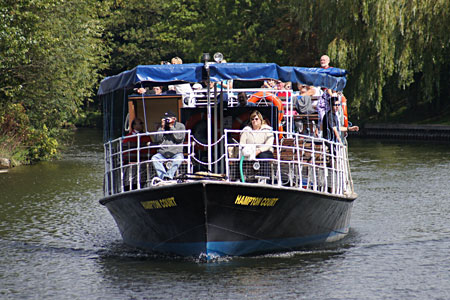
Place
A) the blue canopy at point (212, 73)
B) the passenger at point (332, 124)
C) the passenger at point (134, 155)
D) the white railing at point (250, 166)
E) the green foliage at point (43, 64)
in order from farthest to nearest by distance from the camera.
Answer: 1. the green foliage at point (43, 64)
2. the passenger at point (332, 124)
3. the passenger at point (134, 155)
4. the white railing at point (250, 166)
5. the blue canopy at point (212, 73)

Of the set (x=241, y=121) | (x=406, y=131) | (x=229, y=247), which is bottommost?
(x=229, y=247)

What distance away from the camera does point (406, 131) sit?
Result: 43219 millimetres

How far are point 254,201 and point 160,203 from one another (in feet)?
5.07

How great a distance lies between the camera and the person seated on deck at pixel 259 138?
46.8ft

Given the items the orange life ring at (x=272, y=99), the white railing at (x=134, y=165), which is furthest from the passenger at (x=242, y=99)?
the white railing at (x=134, y=165)

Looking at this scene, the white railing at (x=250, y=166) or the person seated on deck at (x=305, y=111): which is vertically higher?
the person seated on deck at (x=305, y=111)

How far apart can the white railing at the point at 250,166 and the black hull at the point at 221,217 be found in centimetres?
25

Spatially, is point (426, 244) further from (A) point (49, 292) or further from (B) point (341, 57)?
(B) point (341, 57)

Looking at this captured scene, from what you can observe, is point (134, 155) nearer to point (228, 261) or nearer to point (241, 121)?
point (241, 121)

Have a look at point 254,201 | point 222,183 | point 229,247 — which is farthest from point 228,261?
point 222,183

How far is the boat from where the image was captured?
532 inches

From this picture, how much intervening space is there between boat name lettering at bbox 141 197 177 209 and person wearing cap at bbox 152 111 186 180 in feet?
1.71

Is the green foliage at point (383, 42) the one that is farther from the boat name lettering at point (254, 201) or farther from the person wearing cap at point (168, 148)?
the boat name lettering at point (254, 201)

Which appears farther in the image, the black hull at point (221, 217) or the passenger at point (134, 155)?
the passenger at point (134, 155)
